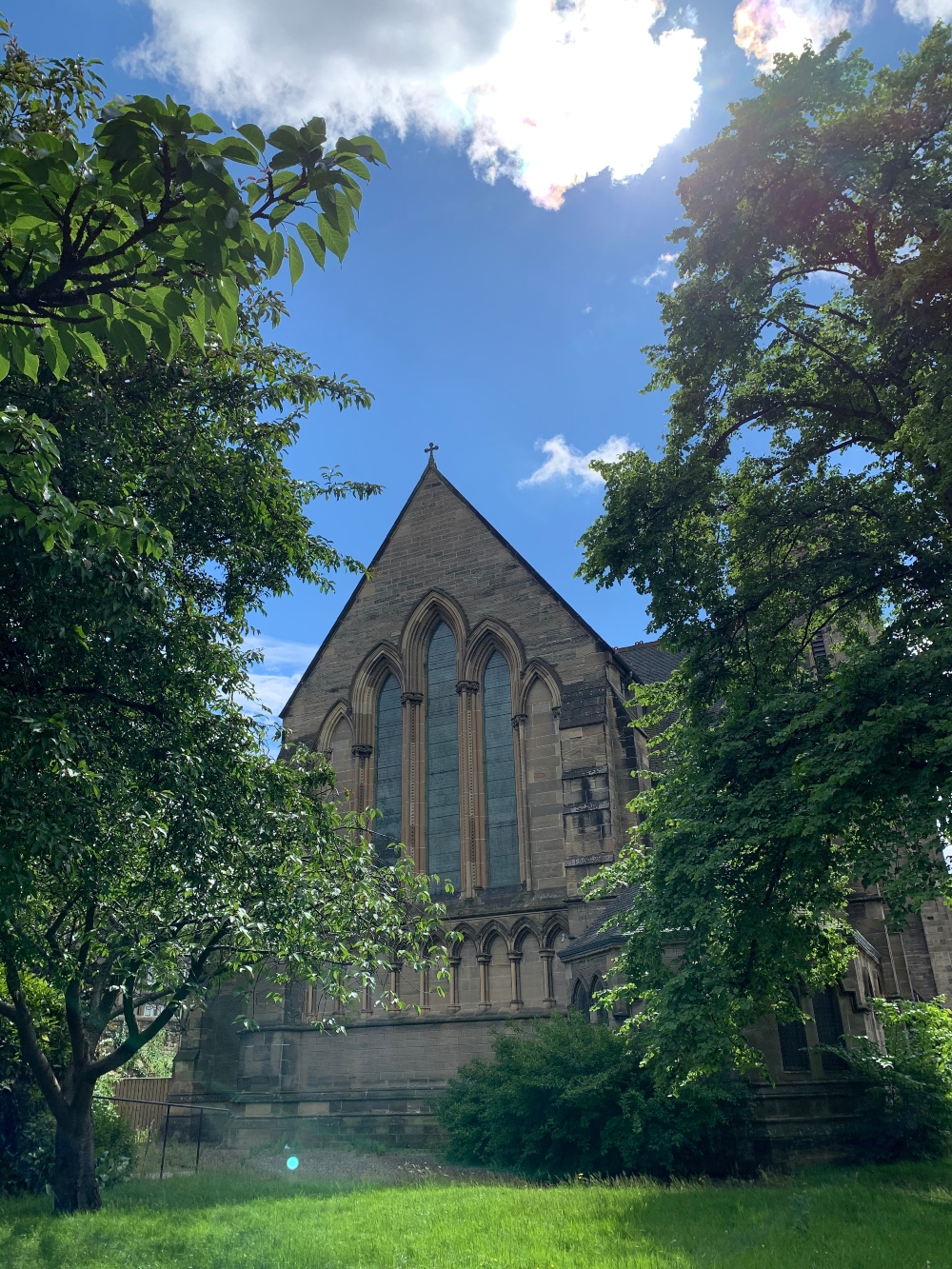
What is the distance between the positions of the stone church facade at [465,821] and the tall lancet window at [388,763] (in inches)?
2.1

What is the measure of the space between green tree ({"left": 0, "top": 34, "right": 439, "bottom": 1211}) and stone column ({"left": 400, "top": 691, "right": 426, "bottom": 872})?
8069 mm

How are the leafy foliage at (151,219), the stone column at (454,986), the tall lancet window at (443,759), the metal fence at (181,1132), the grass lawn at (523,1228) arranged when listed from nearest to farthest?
the leafy foliage at (151,219) < the grass lawn at (523,1228) < the metal fence at (181,1132) < the stone column at (454,986) < the tall lancet window at (443,759)

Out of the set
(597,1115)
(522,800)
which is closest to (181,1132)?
(522,800)

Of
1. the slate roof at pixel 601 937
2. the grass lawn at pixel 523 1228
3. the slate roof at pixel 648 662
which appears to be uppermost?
the slate roof at pixel 648 662

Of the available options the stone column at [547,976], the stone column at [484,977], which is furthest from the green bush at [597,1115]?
the stone column at [484,977]

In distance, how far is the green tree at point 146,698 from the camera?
21.6 feet

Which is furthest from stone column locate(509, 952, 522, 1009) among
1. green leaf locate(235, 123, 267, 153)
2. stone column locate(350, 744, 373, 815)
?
green leaf locate(235, 123, 267, 153)

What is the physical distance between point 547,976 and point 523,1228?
9.31 meters

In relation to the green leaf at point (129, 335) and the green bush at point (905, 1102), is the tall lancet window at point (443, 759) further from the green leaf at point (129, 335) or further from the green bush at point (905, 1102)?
the green leaf at point (129, 335)

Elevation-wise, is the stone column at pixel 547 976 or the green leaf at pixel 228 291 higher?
the green leaf at pixel 228 291

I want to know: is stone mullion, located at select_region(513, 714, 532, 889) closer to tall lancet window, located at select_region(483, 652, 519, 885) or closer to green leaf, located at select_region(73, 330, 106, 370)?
tall lancet window, located at select_region(483, 652, 519, 885)

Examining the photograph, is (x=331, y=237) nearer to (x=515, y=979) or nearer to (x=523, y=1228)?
(x=523, y=1228)

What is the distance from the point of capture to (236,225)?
2924 mm

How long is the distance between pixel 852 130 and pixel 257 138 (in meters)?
10.7
